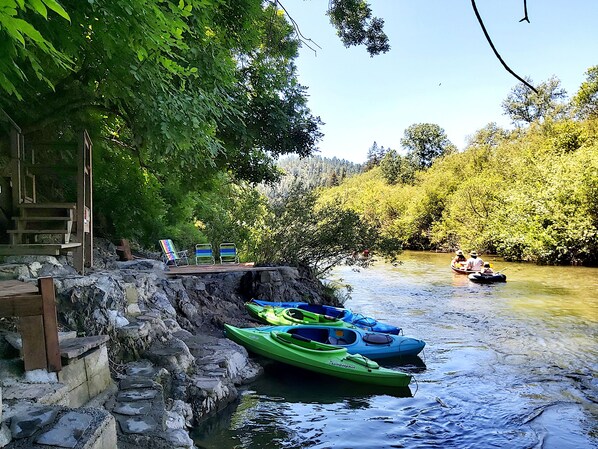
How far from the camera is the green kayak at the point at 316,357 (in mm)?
7402

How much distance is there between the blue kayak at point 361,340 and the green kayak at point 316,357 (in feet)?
1.30

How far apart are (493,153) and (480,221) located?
946 cm

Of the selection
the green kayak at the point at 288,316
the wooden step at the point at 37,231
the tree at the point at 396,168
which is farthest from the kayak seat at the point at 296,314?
the tree at the point at 396,168

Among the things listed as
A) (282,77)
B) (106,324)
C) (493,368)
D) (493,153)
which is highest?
(493,153)

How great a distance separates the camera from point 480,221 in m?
31.6

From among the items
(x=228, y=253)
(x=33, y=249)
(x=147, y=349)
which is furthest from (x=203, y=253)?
(x=33, y=249)

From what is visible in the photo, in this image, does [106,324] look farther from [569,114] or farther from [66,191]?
[569,114]

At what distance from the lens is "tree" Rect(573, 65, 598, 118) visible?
Result: 3259cm

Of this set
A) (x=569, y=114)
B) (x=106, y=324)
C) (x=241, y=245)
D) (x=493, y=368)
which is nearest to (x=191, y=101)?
(x=106, y=324)

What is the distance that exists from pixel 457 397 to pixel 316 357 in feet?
7.55

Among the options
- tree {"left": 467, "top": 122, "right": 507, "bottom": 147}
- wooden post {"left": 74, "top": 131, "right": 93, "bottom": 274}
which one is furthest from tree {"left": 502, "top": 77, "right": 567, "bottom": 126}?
wooden post {"left": 74, "top": 131, "right": 93, "bottom": 274}

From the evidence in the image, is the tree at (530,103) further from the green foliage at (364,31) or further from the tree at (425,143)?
the green foliage at (364,31)

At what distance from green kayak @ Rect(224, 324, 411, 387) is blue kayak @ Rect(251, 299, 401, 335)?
94.3 inches

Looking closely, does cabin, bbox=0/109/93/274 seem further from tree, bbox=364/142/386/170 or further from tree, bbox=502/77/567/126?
tree, bbox=364/142/386/170
